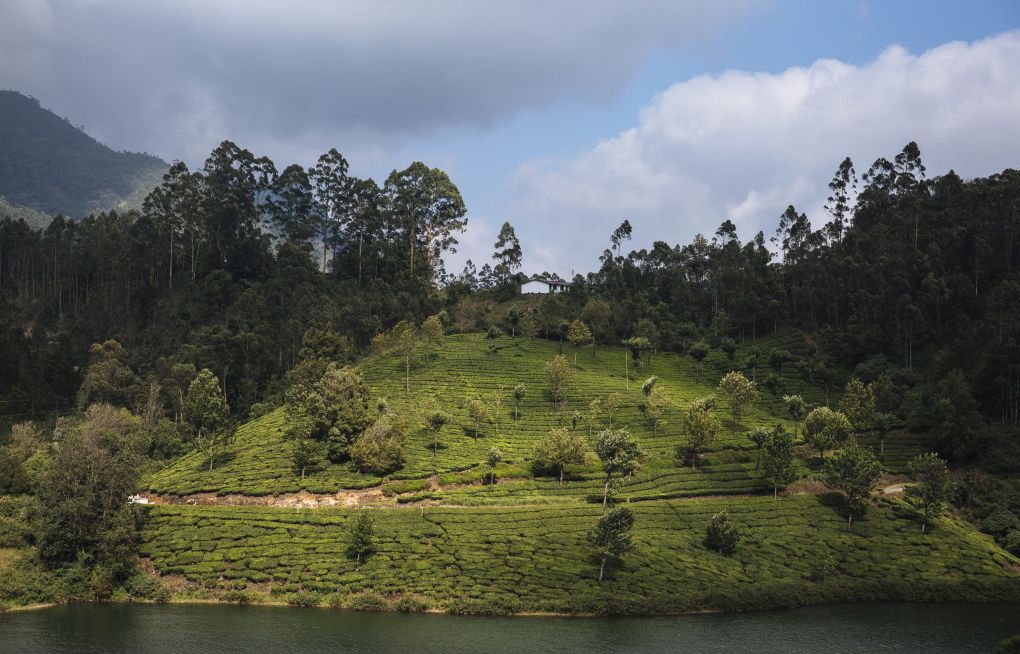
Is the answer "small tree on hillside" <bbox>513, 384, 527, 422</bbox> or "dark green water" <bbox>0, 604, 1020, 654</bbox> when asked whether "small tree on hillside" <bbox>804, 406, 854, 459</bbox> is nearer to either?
"dark green water" <bbox>0, 604, 1020, 654</bbox>

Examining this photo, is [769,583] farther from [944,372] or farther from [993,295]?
[993,295]

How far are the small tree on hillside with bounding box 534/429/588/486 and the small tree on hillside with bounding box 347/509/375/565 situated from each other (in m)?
20.6

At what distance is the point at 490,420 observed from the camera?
83.4m

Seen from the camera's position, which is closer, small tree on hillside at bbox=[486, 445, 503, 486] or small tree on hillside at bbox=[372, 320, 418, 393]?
small tree on hillside at bbox=[486, 445, 503, 486]

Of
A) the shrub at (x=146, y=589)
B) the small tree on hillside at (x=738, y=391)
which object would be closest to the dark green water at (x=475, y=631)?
the shrub at (x=146, y=589)

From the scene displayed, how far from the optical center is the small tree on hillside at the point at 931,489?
6284cm

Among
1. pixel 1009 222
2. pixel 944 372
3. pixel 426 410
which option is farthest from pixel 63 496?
pixel 1009 222

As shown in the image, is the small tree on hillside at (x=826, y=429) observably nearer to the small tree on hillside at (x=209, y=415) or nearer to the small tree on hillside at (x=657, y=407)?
the small tree on hillside at (x=657, y=407)

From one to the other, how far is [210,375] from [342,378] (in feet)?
60.3

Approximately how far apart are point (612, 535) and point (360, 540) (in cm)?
1846

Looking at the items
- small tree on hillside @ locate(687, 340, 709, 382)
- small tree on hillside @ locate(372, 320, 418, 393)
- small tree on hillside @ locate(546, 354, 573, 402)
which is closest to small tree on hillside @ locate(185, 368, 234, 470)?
small tree on hillside @ locate(372, 320, 418, 393)

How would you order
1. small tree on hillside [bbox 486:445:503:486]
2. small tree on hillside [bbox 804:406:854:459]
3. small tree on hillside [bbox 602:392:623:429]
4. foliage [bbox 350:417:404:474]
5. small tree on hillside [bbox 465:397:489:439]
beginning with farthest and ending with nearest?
small tree on hillside [bbox 602:392:623:429]
small tree on hillside [bbox 465:397:489:439]
small tree on hillside [bbox 804:406:854:459]
small tree on hillside [bbox 486:445:503:486]
foliage [bbox 350:417:404:474]

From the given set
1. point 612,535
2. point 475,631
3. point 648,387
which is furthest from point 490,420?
point 475,631

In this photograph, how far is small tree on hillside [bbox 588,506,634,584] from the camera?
5256 centimetres
